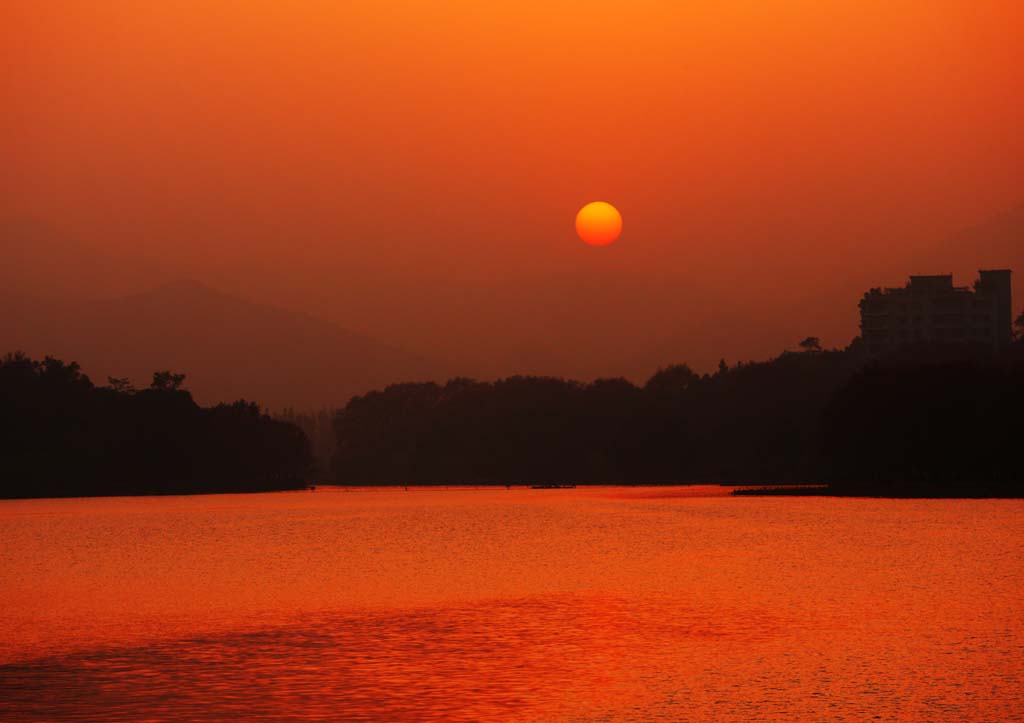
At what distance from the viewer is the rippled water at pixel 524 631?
28.1 metres

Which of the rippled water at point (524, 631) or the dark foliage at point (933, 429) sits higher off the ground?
the dark foliage at point (933, 429)

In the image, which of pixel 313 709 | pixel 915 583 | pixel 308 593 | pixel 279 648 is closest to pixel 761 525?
pixel 915 583

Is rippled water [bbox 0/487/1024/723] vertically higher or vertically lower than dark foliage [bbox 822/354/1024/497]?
lower

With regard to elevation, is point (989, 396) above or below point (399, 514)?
above

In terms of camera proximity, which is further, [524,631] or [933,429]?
[933,429]

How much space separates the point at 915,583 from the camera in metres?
52.5

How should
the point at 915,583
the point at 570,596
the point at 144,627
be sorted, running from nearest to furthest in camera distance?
the point at 144,627
the point at 570,596
the point at 915,583

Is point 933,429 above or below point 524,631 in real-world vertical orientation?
above

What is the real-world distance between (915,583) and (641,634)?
18064 mm

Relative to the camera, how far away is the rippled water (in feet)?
92.1

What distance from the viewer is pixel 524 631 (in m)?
39.2

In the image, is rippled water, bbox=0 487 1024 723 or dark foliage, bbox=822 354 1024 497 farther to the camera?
dark foliage, bbox=822 354 1024 497

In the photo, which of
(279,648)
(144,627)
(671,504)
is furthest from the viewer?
(671,504)

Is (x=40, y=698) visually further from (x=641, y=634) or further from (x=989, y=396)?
(x=989, y=396)
